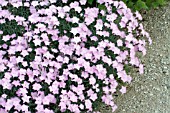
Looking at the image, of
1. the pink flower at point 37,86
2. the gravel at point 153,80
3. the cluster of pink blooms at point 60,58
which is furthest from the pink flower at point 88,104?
the gravel at point 153,80

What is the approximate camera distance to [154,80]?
3.79 m

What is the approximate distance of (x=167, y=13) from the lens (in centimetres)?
434

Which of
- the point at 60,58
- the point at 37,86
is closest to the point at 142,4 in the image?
the point at 60,58

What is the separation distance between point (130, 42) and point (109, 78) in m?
0.40

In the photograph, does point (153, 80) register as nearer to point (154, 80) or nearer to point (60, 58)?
point (154, 80)

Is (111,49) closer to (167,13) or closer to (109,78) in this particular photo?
(109,78)

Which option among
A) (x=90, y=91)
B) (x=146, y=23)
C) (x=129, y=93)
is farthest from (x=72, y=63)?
(x=146, y=23)

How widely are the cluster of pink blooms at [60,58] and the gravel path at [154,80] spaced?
0.98 ft

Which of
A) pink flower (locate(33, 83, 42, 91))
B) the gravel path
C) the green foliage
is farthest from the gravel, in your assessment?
pink flower (locate(33, 83, 42, 91))

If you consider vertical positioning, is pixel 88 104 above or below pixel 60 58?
below

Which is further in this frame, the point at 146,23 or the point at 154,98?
the point at 146,23

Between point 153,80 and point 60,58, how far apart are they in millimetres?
977

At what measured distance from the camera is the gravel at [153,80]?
3.60 m

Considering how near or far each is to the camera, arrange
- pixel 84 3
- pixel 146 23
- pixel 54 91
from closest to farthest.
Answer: pixel 54 91 → pixel 84 3 → pixel 146 23
